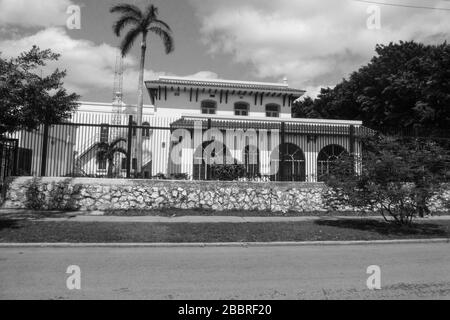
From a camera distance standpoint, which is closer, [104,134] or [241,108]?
[104,134]

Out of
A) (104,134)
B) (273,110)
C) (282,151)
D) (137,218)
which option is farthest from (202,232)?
(273,110)

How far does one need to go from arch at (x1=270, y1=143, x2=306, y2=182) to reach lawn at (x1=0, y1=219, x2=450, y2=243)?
3.70 metres

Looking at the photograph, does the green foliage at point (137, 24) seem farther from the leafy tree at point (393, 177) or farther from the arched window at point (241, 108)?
the leafy tree at point (393, 177)

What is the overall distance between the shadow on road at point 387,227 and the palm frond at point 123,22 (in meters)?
21.5

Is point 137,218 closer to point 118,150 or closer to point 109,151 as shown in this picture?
point 118,150

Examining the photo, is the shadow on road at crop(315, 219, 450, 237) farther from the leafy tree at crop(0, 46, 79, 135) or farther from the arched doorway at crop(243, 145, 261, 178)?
the leafy tree at crop(0, 46, 79, 135)

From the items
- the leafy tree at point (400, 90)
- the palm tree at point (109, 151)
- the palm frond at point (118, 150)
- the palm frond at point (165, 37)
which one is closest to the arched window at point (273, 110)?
the leafy tree at point (400, 90)

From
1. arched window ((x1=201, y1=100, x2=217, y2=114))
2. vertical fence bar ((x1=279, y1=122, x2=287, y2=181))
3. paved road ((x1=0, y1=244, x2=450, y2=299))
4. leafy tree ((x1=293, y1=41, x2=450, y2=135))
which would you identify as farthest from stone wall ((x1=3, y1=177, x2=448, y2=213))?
arched window ((x1=201, y1=100, x2=217, y2=114))

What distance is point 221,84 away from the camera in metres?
35.1

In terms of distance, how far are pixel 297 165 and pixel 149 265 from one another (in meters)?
10.2

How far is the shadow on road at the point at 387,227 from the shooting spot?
11164mm

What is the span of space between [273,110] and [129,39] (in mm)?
14504
